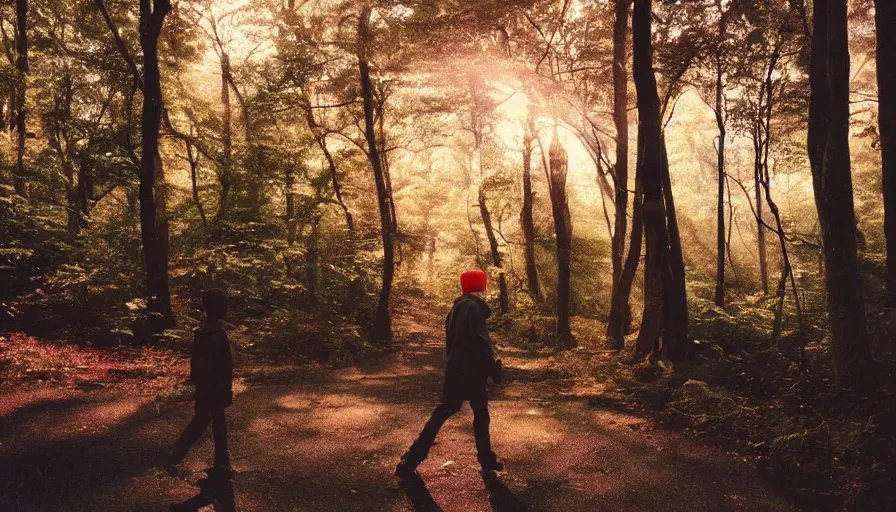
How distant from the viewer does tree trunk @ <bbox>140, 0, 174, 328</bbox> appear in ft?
45.7

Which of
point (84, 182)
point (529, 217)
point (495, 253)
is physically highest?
point (84, 182)

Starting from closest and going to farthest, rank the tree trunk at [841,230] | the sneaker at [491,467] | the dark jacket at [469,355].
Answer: the dark jacket at [469,355]
the sneaker at [491,467]
the tree trunk at [841,230]

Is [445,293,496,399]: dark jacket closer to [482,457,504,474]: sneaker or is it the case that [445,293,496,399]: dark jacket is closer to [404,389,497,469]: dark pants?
[404,389,497,469]: dark pants

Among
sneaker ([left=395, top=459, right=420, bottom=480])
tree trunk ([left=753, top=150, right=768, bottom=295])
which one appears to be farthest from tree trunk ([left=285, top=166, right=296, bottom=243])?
sneaker ([left=395, top=459, right=420, bottom=480])

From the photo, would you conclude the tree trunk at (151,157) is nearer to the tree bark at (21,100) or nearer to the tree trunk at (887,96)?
the tree bark at (21,100)

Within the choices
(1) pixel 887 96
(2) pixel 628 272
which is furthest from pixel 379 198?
(1) pixel 887 96

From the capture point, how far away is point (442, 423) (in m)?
5.15

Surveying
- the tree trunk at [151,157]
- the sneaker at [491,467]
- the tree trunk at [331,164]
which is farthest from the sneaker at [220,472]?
the tree trunk at [331,164]

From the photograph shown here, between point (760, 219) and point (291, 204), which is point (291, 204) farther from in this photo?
point (760, 219)

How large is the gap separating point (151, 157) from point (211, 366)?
35.9 ft

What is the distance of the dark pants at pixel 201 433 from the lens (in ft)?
17.5

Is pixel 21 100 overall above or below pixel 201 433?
above

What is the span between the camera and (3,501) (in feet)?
14.7

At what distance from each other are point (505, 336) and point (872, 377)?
50.6 feet
